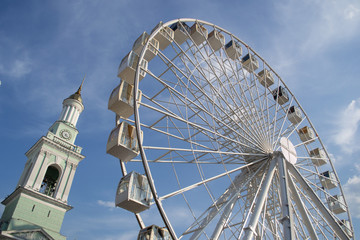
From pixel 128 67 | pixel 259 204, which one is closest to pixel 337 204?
pixel 259 204

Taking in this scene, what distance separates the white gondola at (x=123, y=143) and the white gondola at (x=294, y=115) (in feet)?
38.1

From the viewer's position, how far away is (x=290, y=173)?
14.4 m

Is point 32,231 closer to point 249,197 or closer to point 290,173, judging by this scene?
point 249,197

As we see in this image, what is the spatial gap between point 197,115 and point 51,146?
2030 centimetres

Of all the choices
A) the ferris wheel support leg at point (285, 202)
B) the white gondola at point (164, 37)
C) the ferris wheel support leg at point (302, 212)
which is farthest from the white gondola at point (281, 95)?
the white gondola at point (164, 37)

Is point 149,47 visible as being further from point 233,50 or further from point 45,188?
point 45,188

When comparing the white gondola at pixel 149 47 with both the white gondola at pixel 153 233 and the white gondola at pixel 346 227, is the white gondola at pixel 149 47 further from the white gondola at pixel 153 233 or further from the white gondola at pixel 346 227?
the white gondola at pixel 346 227

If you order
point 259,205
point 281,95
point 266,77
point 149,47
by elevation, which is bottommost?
point 259,205

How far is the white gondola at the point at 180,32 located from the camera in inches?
656

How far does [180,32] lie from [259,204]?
9.24 metres

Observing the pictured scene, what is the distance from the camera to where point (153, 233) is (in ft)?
35.6

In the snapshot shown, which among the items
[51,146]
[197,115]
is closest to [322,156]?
[197,115]

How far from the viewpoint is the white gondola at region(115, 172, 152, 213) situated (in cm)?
1093

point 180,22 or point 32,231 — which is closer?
point 180,22
